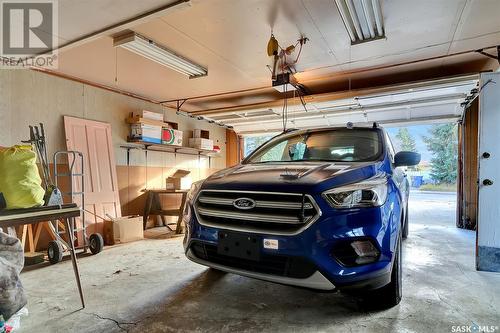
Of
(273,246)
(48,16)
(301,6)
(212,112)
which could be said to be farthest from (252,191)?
(212,112)

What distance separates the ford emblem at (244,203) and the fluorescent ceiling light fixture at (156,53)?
2373mm

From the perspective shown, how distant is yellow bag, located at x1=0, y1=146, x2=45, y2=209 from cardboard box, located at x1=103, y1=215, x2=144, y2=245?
2.72 metres

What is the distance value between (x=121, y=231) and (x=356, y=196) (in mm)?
3957

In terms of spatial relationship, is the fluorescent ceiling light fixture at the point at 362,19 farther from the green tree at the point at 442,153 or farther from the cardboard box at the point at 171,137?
the green tree at the point at 442,153

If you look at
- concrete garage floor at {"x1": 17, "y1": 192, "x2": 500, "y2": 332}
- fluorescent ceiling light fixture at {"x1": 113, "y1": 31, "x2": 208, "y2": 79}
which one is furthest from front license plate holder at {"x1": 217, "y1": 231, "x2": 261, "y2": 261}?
fluorescent ceiling light fixture at {"x1": 113, "y1": 31, "x2": 208, "y2": 79}

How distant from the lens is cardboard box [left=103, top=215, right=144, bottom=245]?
452 cm

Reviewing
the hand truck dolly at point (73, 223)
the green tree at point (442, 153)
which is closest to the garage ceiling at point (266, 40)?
the hand truck dolly at point (73, 223)

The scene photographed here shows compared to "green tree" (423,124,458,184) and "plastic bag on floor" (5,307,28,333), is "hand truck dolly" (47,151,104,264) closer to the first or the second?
"plastic bag on floor" (5,307,28,333)

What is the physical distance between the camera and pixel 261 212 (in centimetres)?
185

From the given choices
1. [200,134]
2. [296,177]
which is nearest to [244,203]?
[296,177]

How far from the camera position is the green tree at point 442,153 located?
60.2 ft

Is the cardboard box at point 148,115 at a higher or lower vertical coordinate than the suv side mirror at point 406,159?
higher

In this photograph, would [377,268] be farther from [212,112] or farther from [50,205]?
[212,112]

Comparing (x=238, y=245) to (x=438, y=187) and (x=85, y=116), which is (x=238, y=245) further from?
(x=438, y=187)
